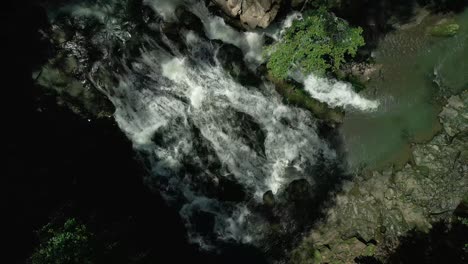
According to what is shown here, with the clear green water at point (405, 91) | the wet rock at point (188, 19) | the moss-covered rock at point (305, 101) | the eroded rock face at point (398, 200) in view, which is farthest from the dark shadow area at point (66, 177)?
the clear green water at point (405, 91)

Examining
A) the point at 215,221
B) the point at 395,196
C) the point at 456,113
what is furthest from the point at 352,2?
the point at 215,221

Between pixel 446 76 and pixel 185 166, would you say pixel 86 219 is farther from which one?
pixel 446 76

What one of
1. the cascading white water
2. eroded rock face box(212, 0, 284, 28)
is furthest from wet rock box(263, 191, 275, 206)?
eroded rock face box(212, 0, 284, 28)

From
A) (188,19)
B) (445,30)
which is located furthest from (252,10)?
(445,30)

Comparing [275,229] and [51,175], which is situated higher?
[51,175]

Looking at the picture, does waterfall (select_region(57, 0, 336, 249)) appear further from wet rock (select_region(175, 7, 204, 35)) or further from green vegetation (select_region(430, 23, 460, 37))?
green vegetation (select_region(430, 23, 460, 37))

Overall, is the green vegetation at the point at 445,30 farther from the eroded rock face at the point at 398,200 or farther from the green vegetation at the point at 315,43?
the green vegetation at the point at 315,43
